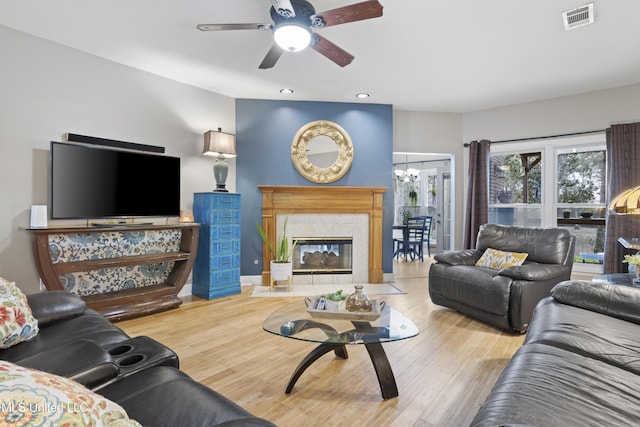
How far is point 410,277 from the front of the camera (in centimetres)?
543

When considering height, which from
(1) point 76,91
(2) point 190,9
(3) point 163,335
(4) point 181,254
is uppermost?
(2) point 190,9

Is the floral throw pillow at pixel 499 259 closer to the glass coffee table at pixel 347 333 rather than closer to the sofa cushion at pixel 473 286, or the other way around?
the sofa cushion at pixel 473 286

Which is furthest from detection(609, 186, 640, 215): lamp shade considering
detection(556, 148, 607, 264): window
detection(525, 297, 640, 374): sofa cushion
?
detection(556, 148, 607, 264): window

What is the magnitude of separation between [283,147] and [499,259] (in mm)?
3109

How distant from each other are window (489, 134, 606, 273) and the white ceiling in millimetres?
842

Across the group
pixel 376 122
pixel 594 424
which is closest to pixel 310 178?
pixel 376 122

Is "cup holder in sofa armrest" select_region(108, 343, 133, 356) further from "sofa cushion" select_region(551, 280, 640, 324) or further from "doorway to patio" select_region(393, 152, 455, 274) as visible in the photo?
"doorway to patio" select_region(393, 152, 455, 274)

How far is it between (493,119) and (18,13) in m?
5.80

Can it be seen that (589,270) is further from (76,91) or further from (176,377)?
(76,91)

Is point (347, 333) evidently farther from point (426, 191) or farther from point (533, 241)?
point (426, 191)

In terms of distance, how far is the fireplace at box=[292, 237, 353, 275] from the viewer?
4906 mm

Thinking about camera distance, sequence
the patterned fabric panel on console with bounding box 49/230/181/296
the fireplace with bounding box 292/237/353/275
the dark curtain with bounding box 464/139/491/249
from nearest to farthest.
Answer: the patterned fabric panel on console with bounding box 49/230/181/296 < the fireplace with bounding box 292/237/353/275 < the dark curtain with bounding box 464/139/491/249

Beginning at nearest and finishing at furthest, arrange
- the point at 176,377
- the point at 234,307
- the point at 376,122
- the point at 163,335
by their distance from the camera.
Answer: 1. the point at 176,377
2. the point at 163,335
3. the point at 234,307
4. the point at 376,122

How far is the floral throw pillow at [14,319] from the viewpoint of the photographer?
149 cm
